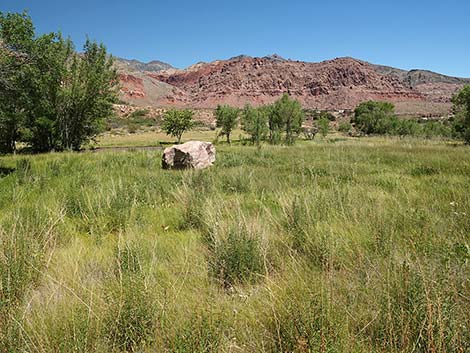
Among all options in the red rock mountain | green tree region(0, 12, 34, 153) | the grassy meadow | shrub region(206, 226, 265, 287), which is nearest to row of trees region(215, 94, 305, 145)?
green tree region(0, 12, 34, 153)

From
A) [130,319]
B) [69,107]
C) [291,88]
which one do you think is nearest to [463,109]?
[69,107]

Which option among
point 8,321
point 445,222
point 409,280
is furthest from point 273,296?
point 445,222

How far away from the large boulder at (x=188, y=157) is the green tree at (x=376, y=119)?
146 feet

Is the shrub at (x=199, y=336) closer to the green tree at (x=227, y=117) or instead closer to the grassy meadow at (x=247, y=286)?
the grassy meadow at (x=247, y=286)

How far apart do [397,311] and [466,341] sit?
349mm

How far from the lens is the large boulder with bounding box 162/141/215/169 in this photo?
1219 centimetres

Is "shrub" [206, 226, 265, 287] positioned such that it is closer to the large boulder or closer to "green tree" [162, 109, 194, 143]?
the large boulder

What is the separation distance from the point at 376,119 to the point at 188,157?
52369mm

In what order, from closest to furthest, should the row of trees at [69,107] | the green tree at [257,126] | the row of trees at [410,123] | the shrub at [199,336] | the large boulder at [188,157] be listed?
the shrub at [199,336] < the large boulder at [188,157] < the row of trees at [69,107] < the row of trees at [410,123] < the green tree at [257,126]

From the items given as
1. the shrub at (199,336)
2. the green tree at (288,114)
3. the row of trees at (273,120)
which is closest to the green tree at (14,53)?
the shrub at (199,336)

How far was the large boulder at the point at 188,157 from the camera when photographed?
1219 centimetres

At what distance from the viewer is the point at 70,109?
20.5 m

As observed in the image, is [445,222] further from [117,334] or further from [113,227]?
[113,227]

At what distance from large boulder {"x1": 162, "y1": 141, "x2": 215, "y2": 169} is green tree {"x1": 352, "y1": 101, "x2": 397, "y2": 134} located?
44619 mm
